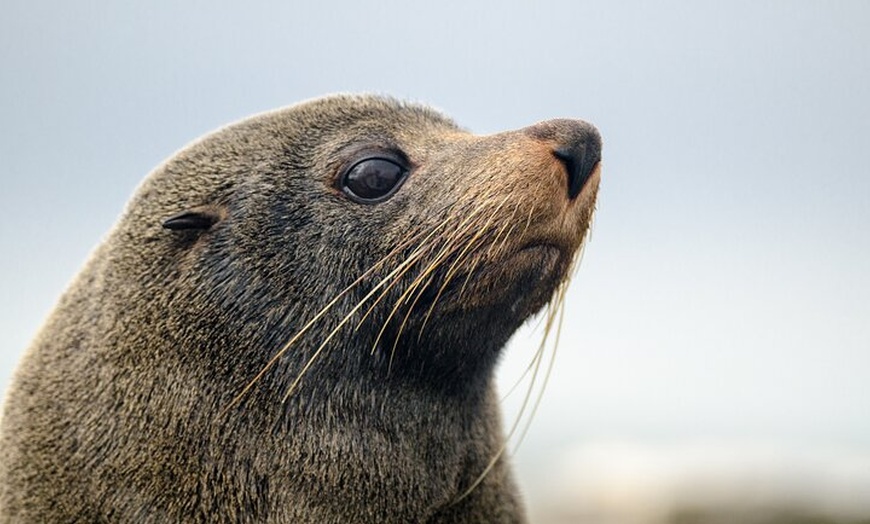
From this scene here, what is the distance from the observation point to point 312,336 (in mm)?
5621

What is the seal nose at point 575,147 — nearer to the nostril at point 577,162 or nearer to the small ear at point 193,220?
the nostril at point 577,162

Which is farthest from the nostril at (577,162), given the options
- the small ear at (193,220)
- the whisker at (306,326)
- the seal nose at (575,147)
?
Answer: the small ear at (193,220)

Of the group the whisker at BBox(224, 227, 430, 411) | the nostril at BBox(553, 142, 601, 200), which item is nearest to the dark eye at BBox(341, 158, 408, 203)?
the whisker at BBox(224, 227, 430, 411)

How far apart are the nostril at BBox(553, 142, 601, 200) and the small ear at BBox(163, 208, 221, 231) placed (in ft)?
6.50

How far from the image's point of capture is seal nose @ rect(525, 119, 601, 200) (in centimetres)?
545

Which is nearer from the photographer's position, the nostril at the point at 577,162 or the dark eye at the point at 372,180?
the nostril at the point at 577,162

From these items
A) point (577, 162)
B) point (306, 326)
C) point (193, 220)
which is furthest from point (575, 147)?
point (193, 220)

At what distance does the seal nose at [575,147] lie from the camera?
17.9ft

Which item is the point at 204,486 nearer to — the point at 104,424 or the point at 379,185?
the point at 104,424

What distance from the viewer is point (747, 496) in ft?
51.3

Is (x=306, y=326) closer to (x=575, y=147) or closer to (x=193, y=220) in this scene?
(x=193, y=220)

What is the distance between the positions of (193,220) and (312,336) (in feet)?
3.22

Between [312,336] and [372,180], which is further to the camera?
[372,180]

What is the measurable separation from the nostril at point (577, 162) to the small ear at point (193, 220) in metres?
1.98
